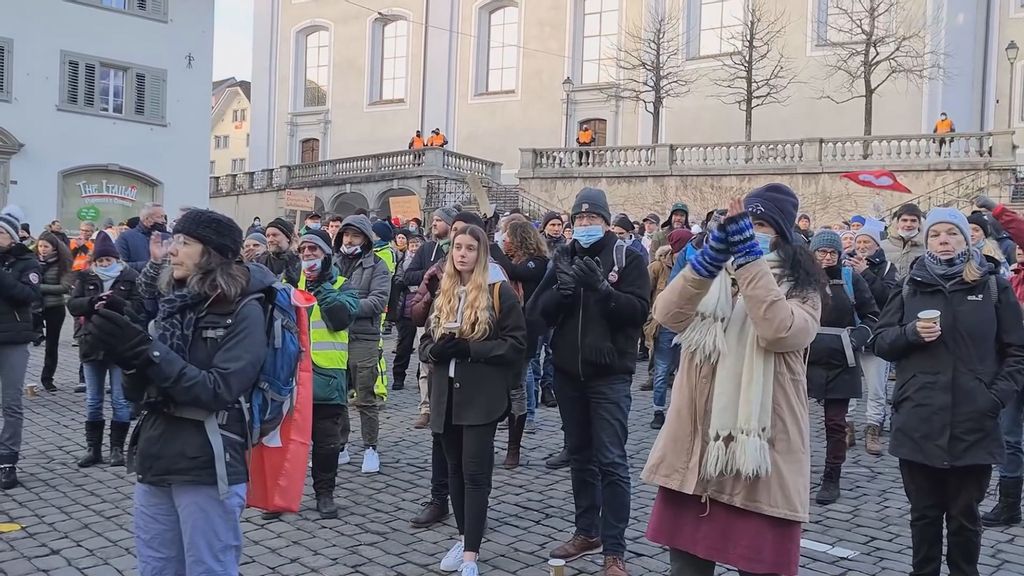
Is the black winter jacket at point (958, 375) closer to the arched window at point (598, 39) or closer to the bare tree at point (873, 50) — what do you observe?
the bare tree at point (873, 50)

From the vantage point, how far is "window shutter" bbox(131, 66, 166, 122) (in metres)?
27.9

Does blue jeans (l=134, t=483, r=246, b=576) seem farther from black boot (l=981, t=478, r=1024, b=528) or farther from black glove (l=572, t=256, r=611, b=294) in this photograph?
black boot (l=981, t=478, r=1024, b=528)

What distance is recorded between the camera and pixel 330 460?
6207 mm

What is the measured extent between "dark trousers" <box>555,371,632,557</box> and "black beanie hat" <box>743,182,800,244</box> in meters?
1.78

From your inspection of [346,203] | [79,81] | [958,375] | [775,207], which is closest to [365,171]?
[346,203]

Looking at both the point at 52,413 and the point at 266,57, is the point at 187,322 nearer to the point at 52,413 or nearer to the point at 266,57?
the point at 52,413

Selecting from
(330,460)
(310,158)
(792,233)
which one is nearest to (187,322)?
(792,233)

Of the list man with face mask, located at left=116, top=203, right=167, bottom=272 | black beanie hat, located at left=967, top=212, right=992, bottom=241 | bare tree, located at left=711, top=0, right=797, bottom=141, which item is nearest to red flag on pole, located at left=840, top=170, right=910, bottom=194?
black beanie hat, located at left=967, top=212, right=992, bottom=241

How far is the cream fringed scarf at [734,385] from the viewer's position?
3.34 meters

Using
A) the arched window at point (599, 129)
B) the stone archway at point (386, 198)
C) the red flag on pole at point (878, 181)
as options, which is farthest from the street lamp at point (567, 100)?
the red flag on pole at point (878, 181)

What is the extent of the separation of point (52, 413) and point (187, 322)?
278 inches

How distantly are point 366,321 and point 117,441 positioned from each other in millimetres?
2314

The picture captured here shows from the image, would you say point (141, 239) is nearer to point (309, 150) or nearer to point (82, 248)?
point (82, 248)

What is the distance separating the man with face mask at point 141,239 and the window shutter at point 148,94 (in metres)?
19.3
